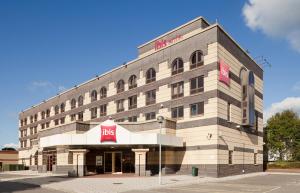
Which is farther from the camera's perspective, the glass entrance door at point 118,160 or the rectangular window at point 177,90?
the rectangular window at point 177,90

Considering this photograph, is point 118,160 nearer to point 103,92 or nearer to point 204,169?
point 204,169

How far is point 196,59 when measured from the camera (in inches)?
1625

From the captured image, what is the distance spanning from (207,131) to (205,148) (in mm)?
1833

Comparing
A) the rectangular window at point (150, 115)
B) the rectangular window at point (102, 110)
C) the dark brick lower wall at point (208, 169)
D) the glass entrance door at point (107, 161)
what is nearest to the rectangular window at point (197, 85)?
the rectangular window at point (150, 115)

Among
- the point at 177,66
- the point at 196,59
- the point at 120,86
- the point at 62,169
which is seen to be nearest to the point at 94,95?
the point at 120,86

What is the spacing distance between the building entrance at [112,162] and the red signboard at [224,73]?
47.3 ft

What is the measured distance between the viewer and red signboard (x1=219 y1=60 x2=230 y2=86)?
128ft

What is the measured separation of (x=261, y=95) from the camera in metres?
51.1

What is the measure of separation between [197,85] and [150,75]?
27.7 ft

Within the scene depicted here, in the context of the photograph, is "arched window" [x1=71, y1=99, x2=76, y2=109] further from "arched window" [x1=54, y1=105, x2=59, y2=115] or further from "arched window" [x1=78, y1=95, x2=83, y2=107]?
"arched window" [x1=54, y1=105, x2=59, y2=115]

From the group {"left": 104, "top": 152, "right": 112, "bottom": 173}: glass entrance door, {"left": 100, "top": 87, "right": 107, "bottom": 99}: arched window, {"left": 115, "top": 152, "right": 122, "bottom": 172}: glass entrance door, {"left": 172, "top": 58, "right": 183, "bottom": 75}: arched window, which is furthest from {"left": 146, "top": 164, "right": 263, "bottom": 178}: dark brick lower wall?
{"left": 100, "top": 87, "right": 107, "bottom": 99}: arched window

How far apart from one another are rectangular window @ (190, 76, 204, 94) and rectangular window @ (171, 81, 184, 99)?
161cm

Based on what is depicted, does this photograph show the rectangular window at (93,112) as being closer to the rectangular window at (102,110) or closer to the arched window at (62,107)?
the rectangular window at (102,110)

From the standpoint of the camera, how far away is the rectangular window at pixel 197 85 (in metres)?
40.3
